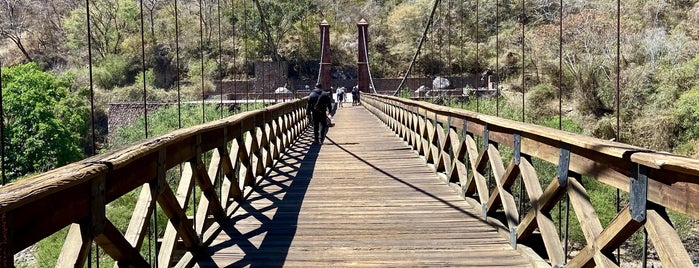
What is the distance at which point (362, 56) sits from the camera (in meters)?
26.1

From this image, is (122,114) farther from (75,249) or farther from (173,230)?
(75,249)

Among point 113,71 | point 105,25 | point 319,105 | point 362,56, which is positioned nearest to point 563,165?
point 319,105

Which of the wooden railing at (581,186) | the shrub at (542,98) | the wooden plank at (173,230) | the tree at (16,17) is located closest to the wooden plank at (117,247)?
the wooden plank at (173,230)

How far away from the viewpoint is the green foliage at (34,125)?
2412 centimetres

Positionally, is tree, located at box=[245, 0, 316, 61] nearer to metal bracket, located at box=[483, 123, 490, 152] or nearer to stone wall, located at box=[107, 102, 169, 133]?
stone wall, located at box=[107, 102, 169, 133]

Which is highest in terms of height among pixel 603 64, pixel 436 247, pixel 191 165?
pixel 603 64

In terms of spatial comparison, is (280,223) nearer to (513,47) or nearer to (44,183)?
(44,183)

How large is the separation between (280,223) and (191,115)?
21506 mm

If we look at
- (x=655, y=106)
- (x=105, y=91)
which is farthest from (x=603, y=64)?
(x=105, y=91)

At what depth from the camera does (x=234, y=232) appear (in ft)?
11.2

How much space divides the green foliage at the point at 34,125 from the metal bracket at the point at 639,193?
2455 cm

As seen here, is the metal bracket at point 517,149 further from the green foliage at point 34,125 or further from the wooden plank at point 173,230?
the green foliage at point 34,125

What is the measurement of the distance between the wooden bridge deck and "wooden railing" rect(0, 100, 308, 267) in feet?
0.63

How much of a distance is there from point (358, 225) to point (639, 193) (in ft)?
6.68
